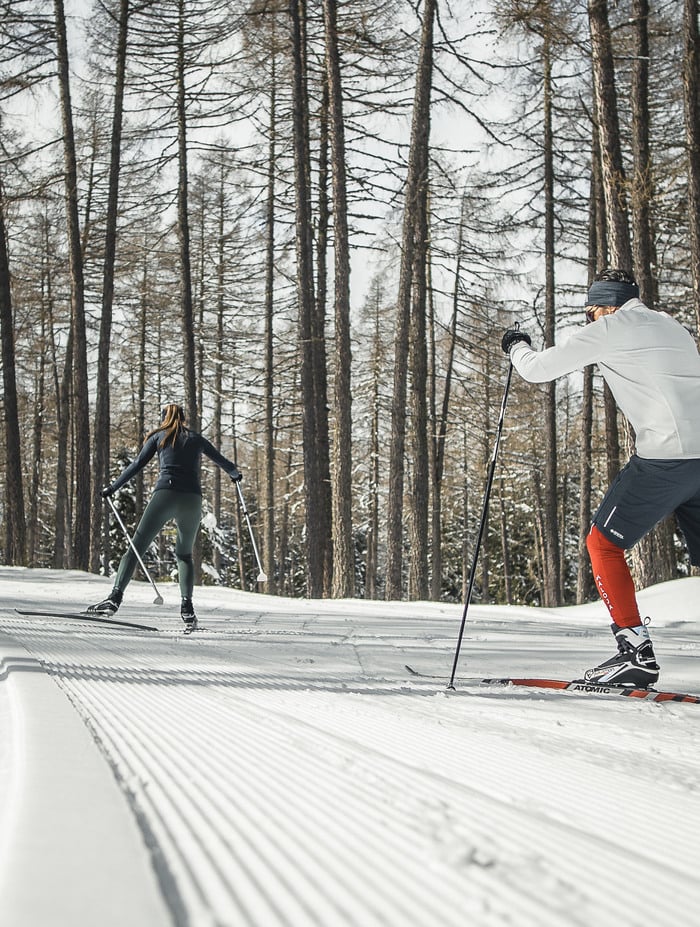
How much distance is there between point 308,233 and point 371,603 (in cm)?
751

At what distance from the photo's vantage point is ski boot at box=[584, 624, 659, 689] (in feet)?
12.3

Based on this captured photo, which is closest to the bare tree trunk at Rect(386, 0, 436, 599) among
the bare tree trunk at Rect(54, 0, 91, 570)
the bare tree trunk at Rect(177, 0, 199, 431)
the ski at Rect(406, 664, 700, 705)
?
the bare tree trunk at Rect(177, 0, 199, 431)

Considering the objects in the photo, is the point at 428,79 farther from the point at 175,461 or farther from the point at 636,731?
the point at 636,731

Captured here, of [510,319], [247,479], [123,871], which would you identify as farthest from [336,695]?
[247,479]

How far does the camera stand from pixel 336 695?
Answer: 3.12m

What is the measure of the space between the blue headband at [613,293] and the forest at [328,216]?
6.73 meters

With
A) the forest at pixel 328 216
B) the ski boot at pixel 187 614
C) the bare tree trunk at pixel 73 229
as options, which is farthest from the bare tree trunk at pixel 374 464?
the ski boot at pixel 187 614

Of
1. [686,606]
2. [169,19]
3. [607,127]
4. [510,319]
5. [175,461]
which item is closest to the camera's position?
[175,461]

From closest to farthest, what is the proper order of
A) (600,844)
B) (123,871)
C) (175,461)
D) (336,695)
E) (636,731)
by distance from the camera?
(123,871), (600,844), (636,731), (336,695), (175,461)

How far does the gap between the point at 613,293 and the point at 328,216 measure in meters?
14.2

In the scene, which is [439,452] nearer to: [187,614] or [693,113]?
[693,113]

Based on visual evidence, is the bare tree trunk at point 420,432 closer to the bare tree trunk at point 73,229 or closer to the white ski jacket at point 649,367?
the bare tree trunk at point 73,229

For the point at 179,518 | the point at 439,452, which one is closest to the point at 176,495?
the point at 179,518

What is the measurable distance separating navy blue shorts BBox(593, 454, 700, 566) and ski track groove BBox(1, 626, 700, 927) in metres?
1.37
